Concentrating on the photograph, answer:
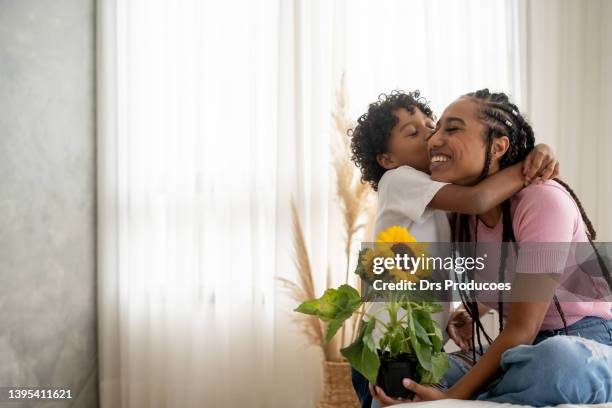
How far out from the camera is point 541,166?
1582mm

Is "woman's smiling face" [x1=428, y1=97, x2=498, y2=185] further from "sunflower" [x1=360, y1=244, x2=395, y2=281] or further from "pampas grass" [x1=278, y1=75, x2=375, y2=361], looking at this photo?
"pampas grass" [x1=278, y1=75, x2=375, y2=361]

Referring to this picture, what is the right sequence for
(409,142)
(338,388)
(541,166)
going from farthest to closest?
(338,388) → (409,142) → (541,166)

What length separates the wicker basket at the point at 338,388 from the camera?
8.92 ft

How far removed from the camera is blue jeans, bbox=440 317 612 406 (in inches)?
48.5

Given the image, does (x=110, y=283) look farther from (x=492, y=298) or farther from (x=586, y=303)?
(x=586, y=303)

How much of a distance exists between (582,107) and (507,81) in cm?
36

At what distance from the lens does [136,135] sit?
123 inches

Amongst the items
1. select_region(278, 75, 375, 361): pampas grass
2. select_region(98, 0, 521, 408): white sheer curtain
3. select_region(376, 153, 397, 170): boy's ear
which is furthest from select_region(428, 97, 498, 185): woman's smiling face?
select_region(98, 0, 521, 408): white sheer curtain

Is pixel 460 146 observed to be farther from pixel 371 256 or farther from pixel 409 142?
pixel 371 256

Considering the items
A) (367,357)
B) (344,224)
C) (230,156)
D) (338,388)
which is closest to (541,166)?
(367,357)

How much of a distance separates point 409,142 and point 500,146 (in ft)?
1.07

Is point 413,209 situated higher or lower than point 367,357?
higher

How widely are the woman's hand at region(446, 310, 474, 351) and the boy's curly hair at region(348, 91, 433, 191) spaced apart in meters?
0.50

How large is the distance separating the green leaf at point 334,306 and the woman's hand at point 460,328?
521mm
